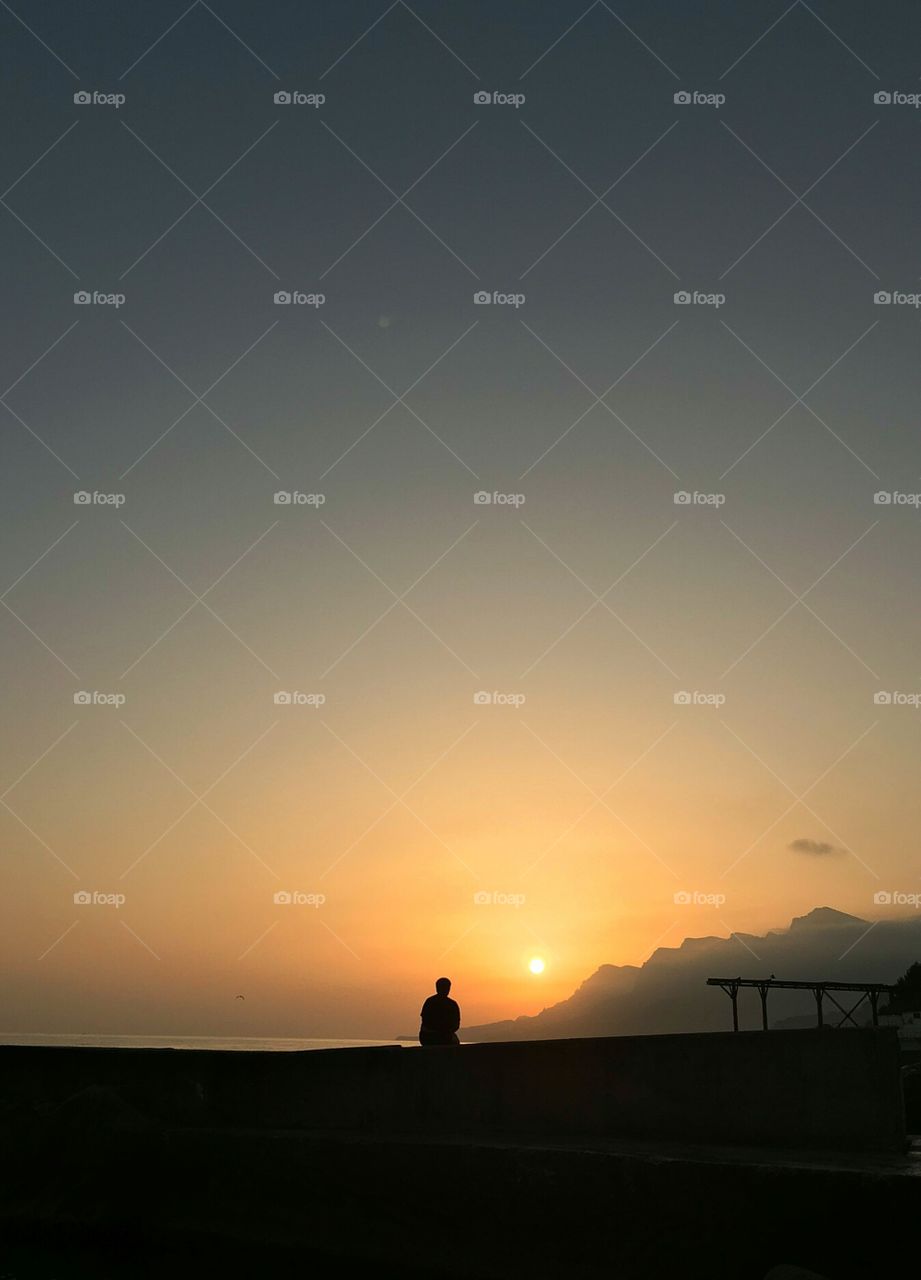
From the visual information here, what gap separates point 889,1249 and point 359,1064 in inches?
203

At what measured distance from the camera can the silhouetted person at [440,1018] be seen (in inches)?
498

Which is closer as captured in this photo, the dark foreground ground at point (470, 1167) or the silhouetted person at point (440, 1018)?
the dark foreground ground at point (470, 1167)

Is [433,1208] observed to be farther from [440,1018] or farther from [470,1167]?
[440,1018]

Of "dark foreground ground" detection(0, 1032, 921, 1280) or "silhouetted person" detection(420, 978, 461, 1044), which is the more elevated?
"silhouetted person" detection(420, 978, 461, 1044)

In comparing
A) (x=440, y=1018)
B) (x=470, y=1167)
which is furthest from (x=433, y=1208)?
(x=440, y=1018)

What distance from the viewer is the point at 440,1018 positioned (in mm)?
12766

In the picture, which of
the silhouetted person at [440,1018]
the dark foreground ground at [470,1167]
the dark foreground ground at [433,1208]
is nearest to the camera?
the dark foreground ground at [433,1208]

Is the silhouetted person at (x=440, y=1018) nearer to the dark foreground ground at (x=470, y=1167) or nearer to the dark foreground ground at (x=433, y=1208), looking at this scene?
the dark foreground ground at (x=470, y=1167)

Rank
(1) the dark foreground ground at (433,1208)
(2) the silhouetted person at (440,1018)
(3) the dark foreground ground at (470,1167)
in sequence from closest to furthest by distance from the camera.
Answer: (1) the dark foreground ground at (433,1208), (3) the dark foreground ground at (470,1167), (2) the silhouetted person at (440,1018)

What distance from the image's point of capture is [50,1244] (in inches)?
438

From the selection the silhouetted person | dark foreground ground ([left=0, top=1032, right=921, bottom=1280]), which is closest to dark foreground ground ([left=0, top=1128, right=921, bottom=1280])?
dark foreground ground ([left=0, top=1032, right=921, bottom=1280])

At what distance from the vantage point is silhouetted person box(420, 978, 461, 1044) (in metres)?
12.6

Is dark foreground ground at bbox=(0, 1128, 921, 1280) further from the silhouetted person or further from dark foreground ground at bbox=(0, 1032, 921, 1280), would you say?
the silhouetted person

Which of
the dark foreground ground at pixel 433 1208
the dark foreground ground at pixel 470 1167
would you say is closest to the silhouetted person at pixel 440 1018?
the dark foreground ground at pixel 470 1167
